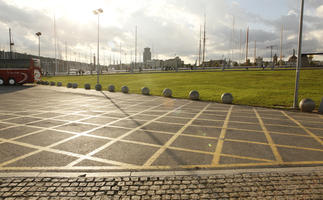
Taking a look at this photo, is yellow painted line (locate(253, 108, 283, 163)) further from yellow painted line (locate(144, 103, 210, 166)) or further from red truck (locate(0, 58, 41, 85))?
red truck (locate(0, 58, 41, 85))

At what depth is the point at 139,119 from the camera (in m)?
8.38

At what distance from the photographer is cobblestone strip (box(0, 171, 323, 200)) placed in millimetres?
3174

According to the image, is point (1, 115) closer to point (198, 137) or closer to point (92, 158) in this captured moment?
point (92, 158)

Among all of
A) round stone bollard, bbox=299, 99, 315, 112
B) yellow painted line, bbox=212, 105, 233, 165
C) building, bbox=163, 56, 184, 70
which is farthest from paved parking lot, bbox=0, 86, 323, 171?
building, bbox=163, 56, 184, 70

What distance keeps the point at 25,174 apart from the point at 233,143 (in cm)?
495

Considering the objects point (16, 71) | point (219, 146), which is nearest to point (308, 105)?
point (219, 146)

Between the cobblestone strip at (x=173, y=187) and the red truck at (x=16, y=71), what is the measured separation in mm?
27954

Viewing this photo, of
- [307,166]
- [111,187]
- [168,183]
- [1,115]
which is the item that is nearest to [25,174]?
[111,187]

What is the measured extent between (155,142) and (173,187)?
2.28 meters

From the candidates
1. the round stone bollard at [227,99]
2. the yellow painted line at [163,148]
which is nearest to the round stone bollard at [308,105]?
the round stone bollard at [227,99]

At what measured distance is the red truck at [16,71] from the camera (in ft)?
86.6

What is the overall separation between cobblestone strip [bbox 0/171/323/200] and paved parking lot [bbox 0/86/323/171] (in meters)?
0.47

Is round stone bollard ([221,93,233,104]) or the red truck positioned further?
the red truck

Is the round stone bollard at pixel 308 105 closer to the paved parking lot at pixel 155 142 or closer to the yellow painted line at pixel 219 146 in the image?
the paved parking lot at pixel 155 142
